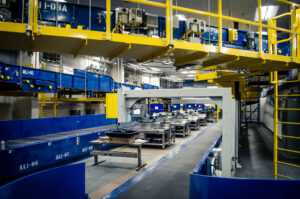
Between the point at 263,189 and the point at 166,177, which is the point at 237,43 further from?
the point at 263,189

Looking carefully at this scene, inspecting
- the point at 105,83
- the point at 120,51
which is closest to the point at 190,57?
the point at 120,51

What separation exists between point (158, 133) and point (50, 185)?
6478 millimetres

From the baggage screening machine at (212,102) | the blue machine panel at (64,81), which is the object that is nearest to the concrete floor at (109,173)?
the baggage screening machine at (212,102)

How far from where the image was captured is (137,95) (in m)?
3.83

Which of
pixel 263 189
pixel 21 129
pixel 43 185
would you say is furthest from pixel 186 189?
pixel 21 129

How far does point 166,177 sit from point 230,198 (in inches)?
110

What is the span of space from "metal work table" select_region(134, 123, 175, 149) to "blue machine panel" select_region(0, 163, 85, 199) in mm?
5931

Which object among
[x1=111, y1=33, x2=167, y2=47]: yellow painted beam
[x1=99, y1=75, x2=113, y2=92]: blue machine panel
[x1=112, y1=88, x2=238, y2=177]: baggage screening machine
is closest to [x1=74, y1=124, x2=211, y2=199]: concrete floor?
[x1=112, y1=88, x2=238, y2=177]: baggage screening machine

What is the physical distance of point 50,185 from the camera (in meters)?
2.29

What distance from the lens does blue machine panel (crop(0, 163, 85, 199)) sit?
74.1 inches

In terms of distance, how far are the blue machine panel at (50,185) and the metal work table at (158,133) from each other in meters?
5.93

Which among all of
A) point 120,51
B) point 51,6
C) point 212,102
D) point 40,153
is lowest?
point 40,153

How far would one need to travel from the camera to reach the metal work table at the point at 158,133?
8656 mm

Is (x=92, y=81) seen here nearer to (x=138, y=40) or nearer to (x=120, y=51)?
(x=120, y=51)
